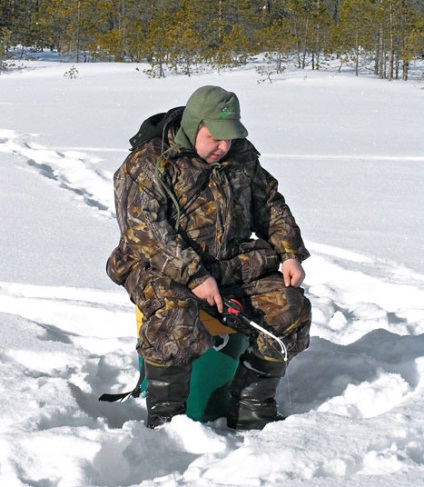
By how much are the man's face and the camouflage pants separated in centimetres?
38

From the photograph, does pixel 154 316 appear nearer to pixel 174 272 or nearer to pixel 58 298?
pixel 174 272

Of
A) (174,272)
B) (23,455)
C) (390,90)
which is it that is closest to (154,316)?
(174,272)

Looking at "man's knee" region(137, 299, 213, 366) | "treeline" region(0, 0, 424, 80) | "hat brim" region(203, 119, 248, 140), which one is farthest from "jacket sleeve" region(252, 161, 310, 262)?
"treeline" region(0, 0, 424, 80)

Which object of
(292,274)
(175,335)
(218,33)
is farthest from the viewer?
(218,33)

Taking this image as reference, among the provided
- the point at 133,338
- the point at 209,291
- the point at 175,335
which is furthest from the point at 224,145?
the point at 133,338

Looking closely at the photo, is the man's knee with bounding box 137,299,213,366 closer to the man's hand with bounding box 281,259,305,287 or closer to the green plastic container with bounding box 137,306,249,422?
the green plastic container with bounding box 137,306,249,422

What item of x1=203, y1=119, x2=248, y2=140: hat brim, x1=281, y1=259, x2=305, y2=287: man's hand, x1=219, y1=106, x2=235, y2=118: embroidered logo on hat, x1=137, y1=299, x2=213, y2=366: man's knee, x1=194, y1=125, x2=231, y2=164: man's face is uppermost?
x1=219, y1=106, x2=235, y2=118: embroidered logo on hat

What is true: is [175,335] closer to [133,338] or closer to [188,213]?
[188,213]

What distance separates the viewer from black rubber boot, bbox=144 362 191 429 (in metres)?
2.35

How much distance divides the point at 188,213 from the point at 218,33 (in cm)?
2090

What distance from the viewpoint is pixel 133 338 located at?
3.05 meters

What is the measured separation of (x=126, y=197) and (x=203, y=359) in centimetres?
54

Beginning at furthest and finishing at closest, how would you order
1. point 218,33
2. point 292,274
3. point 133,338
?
point 218,33
point 133,338
point 292,274

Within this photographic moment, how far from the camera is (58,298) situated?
3.58m
